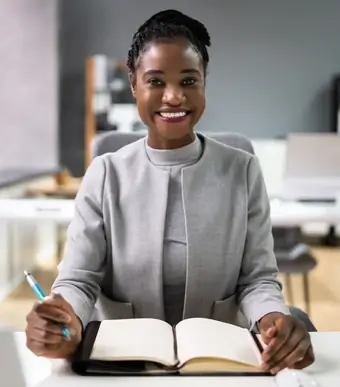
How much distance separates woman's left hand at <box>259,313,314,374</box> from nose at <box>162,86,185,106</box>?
1.25ft

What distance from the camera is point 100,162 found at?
1143 millimetres

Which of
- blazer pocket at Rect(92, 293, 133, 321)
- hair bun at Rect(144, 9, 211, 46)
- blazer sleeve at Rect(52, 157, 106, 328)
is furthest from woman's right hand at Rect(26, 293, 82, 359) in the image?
hair bun at Rect(144, 9, 211, 46)

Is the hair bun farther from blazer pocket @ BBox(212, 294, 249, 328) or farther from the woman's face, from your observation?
blazer pocket @ BBox(212, 294, 249, 328)

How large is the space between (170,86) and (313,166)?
1814 mm

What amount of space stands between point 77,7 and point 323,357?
557 centimetres

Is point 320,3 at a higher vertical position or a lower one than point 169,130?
higher

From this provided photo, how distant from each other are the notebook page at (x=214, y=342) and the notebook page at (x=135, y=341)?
2 cm

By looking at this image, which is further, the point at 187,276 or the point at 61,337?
the point at 187,276

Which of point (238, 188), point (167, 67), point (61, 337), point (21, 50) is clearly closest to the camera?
point (61, 337)

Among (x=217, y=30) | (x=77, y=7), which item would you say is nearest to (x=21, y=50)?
(x=77, y=7)

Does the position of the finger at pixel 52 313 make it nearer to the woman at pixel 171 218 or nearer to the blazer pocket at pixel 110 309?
the woman at pixel 171 218

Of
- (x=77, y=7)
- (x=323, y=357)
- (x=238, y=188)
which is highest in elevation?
(x=77, y=7)

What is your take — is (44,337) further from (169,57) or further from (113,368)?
(169,57)

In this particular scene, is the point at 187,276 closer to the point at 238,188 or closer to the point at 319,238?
the point at 238,188
